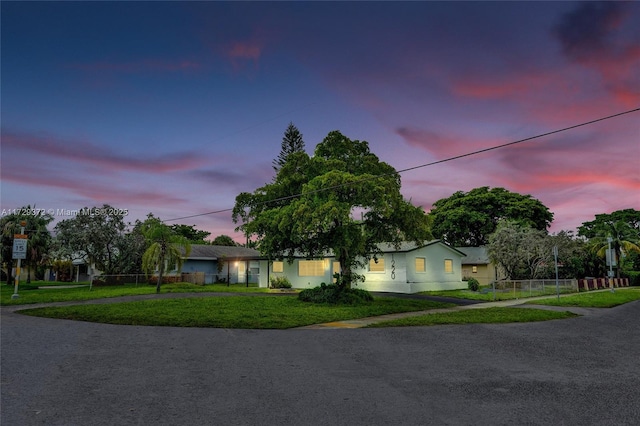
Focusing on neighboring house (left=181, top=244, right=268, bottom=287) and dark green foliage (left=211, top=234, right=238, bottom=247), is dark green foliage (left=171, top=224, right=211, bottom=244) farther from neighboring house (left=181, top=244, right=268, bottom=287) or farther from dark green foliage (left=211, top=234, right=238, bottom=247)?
neighboring house (left=181, top=244, right=268, bottom=287)

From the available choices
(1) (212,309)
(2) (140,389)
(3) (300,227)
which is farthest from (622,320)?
(2) (140,389)

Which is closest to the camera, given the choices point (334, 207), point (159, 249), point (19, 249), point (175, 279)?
point (334, 207)

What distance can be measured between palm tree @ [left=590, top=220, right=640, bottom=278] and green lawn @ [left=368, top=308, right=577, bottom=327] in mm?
→ 41893

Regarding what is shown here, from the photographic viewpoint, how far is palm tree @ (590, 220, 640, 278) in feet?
168

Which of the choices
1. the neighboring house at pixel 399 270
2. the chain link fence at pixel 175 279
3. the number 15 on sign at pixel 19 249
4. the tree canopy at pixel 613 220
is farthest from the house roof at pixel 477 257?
the number 15 on sign at pixel 19 249

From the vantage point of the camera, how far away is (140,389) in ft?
21.1

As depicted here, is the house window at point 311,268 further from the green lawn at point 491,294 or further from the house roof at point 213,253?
the house roof at point 213,253

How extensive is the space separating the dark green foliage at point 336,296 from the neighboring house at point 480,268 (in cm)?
2914

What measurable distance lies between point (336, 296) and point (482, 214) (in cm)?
4448

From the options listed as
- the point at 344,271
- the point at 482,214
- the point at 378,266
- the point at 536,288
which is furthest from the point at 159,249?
the point at 482,214

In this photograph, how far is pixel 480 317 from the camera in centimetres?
1581

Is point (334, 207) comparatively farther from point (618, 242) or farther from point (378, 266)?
point (618, 242)

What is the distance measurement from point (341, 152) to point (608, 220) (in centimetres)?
7276

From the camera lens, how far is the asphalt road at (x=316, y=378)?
529cm
